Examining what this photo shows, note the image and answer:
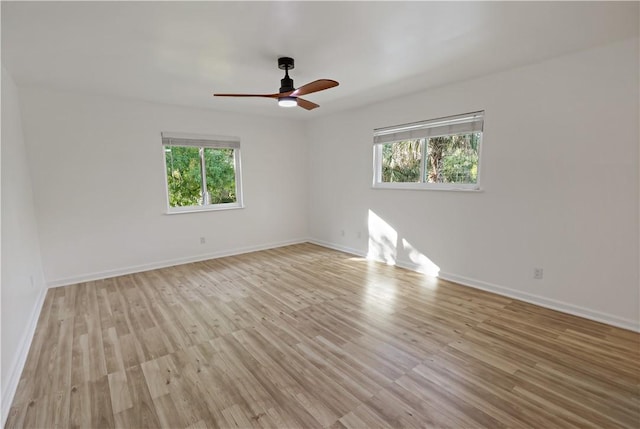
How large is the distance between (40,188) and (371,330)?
4022 millimetres

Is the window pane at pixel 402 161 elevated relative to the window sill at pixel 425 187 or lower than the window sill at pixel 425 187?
elevated

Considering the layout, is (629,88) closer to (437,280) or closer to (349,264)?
(437,280)

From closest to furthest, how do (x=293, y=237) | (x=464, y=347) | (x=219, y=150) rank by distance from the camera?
(x=464, y=347), (x=219, y=150), (x=293, y=237)

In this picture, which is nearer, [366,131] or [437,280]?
[437,280]

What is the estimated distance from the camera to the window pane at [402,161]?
4114mm

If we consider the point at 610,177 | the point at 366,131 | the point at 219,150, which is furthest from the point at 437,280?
the point at 219,150

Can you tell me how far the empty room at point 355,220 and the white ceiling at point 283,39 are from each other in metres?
0.02

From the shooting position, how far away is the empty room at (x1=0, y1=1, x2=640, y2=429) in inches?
72.9

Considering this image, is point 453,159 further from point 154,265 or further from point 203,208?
point 154,265

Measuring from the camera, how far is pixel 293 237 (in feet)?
19.3

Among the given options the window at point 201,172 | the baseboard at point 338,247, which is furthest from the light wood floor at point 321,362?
the window at point 201,172

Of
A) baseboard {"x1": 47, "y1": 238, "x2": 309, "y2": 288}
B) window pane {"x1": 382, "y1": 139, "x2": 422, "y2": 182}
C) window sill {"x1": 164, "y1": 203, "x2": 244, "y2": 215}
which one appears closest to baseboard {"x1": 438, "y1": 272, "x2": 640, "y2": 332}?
window pane {"x1": 382, "y1": 139, "x2": 422, "y2": 182}

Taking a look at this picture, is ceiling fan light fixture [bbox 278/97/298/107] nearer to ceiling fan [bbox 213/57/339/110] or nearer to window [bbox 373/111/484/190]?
ceiling fan [bbox 213/57/339/110]

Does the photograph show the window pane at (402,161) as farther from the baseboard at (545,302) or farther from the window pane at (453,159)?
the baseboard at (545,302)
